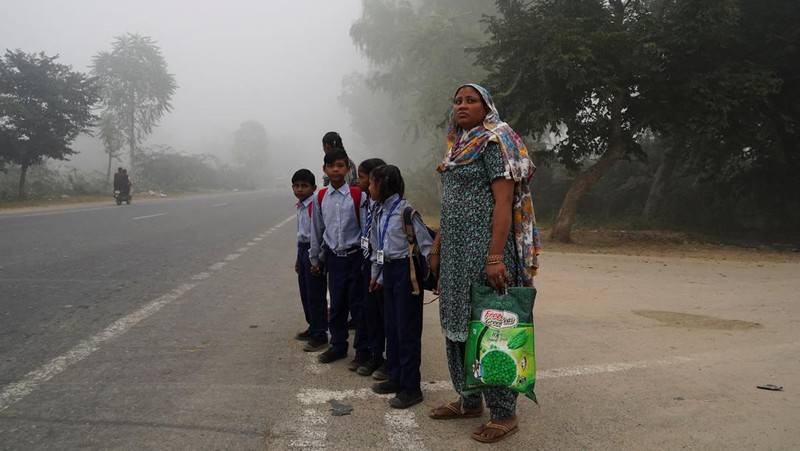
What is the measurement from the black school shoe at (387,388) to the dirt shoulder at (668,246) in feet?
28.2

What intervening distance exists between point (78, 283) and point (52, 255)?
2452mm

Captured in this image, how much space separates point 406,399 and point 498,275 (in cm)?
111

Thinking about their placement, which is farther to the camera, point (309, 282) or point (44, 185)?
point (44, 185)

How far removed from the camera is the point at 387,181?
11.3ft

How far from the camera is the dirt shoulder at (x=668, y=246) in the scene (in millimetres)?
11211

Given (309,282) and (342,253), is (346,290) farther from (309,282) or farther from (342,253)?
(309,282)

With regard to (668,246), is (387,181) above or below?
above

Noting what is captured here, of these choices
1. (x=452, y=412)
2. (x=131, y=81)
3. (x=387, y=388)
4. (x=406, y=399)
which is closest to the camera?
(x=452, y=412)

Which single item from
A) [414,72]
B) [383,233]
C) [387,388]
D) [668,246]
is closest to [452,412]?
[387,388]

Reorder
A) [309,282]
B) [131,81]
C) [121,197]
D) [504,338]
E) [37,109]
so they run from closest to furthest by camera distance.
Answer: [504,338]
[309,282]
[121,197]
[37,109]
[131,81]

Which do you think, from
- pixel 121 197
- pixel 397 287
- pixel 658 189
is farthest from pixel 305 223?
pixel 121 197

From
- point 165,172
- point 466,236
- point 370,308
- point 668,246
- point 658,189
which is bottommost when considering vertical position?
point 668,246

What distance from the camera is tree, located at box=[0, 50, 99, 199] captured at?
2234 cm

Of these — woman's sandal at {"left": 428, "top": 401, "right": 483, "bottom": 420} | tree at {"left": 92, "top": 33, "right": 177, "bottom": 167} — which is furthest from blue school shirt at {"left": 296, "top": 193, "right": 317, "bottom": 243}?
tree at {"left": 92, "top": 33, "right": 177, "bottom": 167}
